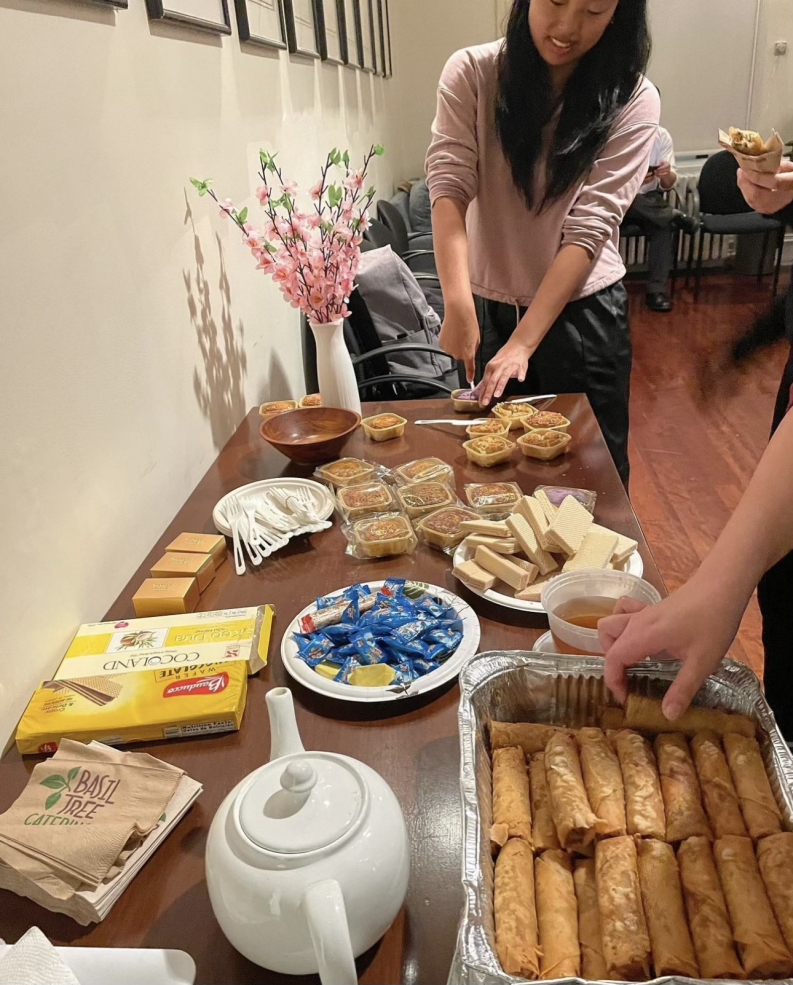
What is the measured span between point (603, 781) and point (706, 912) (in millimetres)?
130

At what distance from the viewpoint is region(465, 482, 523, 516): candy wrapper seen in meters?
1.22

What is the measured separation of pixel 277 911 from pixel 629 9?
172 centimetres

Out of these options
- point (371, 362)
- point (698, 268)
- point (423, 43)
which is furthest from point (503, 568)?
point (423, 43)

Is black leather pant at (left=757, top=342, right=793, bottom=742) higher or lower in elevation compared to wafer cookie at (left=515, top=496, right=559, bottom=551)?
lower

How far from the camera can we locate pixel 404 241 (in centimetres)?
411

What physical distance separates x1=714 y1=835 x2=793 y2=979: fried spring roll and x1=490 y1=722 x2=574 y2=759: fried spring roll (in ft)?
0.55

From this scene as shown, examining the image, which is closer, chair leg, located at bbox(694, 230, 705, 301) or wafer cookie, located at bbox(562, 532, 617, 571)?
wafer cookie, located at bbox(562, 532, 617, 571)

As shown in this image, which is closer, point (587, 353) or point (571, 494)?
point (571, 494)

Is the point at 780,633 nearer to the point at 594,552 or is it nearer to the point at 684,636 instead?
the point at 594,552

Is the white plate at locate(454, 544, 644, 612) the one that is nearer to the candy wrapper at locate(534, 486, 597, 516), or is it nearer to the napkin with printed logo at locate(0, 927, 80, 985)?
the candy wrapper at locate(534, 486, 597, 516)

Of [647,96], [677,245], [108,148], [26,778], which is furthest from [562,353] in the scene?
[677,245]

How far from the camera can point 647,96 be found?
1625 mm

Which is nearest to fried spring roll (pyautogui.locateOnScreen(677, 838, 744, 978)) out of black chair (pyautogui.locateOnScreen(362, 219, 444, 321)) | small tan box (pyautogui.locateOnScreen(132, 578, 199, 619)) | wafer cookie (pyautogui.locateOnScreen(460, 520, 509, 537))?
wafer cookie (pyautogui.locateOnScreen(460, 520, 509, 537))

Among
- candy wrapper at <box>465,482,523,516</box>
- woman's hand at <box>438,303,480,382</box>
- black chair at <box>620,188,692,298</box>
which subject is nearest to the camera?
candy wrapper at <box>465,482,523,516</box>
